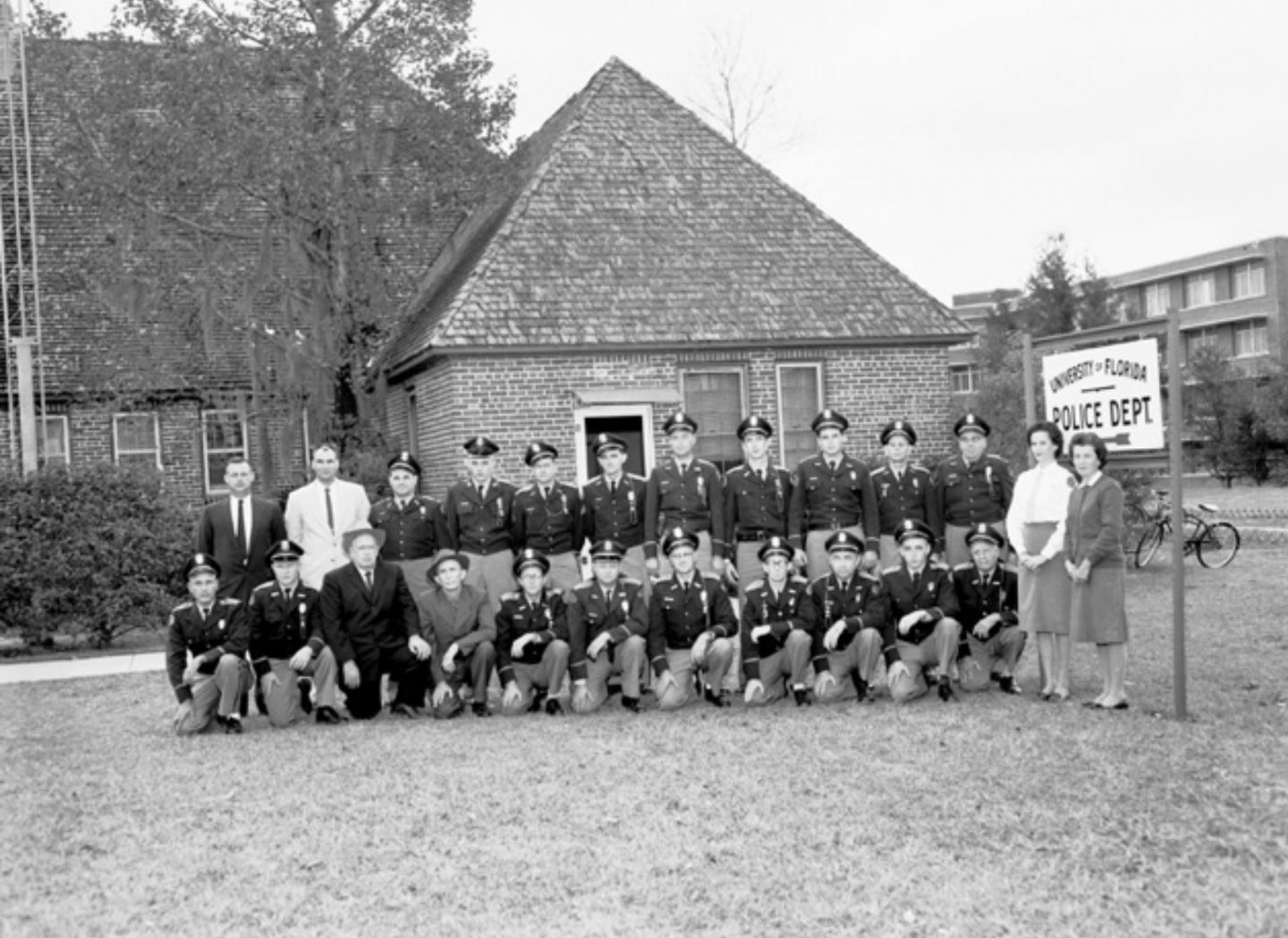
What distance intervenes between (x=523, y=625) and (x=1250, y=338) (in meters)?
58.8

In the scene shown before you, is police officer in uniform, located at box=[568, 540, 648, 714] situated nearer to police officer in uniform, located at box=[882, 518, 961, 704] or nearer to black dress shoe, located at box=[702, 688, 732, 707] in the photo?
black dress shoe, located at box=[702, 688, 732, 707]

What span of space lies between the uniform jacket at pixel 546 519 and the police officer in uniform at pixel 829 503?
1.65 m

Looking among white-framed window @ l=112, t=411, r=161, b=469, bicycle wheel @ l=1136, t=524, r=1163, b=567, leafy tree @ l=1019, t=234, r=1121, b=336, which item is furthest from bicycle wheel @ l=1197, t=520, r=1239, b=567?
leafy tree @ l=1019, t=234, r=1121, b=336

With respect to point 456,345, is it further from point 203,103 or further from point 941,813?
point 941,813

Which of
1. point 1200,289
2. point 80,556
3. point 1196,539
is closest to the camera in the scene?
point 80,556

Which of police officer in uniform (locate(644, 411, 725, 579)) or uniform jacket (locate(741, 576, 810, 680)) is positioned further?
police officer in uniform (locate(644, 411, 725, 579))

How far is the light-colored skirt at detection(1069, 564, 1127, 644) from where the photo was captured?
8.84 meters

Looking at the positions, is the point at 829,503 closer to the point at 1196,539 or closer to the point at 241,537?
the point at 241,537

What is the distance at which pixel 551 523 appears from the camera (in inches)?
421

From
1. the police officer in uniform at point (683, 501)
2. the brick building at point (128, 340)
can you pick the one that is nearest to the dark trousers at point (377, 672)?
the police officer in uniform at point (683, 501)

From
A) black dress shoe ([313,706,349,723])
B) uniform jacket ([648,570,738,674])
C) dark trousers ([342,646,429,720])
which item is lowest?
black dress shoe ([313,706,349,723])

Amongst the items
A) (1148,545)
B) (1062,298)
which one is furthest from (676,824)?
(1062,298)

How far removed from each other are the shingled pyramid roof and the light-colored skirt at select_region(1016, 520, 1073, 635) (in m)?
9.77

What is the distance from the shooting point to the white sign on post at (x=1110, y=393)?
9.20 metres
